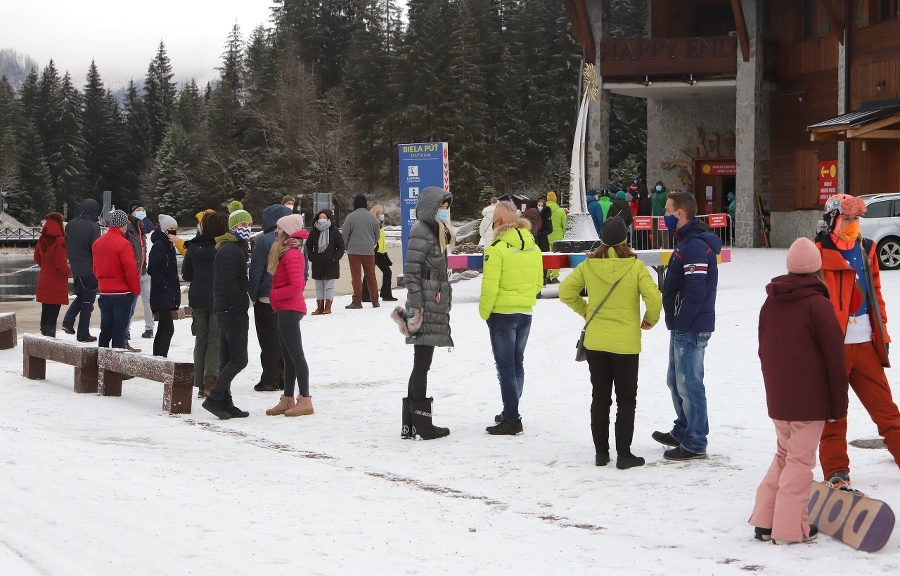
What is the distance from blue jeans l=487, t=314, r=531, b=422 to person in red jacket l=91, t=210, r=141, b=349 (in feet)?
16.0

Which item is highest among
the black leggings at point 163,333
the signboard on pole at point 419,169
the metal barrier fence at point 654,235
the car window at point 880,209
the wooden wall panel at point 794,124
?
the wooden wall panel at point 794,124

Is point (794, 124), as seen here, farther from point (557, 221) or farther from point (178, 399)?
point (178, 399)

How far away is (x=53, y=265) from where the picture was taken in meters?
14.3

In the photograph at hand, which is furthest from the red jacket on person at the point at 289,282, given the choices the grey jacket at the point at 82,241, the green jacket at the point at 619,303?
the grey jacket at the point at 82,241

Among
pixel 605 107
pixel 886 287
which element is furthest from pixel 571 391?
pixel 605 107

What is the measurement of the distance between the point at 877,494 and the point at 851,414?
2573 mm

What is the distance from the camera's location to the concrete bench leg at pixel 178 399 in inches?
387

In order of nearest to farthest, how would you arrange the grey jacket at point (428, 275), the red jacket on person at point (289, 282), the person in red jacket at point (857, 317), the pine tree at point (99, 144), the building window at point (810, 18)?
1. the person in red jacket at point (857, 317)
2. the grey jacket at point (428, 275)
3. the red jacket on person at point (289, 282)
4. the building window at point (810, 18)
5. the pine tree at point (99, 144)

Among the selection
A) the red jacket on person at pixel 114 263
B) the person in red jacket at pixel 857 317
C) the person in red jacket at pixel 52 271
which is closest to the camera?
the person in red jacket at pixel 857 317

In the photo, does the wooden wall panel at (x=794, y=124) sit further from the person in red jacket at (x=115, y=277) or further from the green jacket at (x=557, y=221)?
the person in red jacket at (x=115, y=277)

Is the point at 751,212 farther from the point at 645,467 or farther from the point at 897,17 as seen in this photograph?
the point at 645,467

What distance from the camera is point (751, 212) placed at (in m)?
32.3

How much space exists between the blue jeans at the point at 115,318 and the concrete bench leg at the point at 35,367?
68cm

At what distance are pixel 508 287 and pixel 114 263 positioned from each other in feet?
16.8
